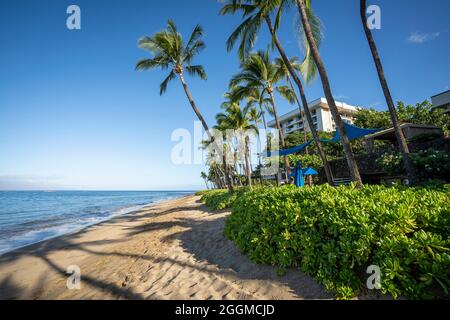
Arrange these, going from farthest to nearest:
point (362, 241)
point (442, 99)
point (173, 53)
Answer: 1. point (442, 99)
2. point (173, 53)
3. point (362, 241)

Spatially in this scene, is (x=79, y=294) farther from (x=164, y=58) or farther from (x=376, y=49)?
(x=164, y=58)

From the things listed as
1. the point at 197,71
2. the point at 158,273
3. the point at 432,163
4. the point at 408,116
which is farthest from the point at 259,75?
the point at 408,116

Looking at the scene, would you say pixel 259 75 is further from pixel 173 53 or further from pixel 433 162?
pixel 433 162

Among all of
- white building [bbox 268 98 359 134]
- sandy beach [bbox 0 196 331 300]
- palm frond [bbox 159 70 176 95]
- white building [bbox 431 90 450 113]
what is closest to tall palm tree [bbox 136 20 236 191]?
palm frond [bbox 159 70 176 95]

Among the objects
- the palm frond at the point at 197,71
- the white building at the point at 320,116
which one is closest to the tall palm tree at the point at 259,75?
the palm frond at the point at 197,71

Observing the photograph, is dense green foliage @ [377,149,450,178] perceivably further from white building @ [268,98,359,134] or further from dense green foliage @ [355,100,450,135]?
white building @ [268,98,359,134]

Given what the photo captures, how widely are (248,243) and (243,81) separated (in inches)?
568

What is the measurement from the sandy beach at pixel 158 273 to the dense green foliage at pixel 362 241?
280mm

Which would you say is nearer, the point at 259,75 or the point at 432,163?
the point at 432,163

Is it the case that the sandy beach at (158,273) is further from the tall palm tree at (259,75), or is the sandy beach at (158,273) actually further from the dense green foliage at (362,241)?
the tall palm tree at (259,75)

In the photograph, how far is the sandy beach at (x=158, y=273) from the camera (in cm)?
315

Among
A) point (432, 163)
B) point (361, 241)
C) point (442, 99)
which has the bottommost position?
point (361, 241)

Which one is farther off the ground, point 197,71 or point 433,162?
point 197,71

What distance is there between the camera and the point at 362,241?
2498mm
